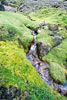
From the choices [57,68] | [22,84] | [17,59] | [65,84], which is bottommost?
[65,84]

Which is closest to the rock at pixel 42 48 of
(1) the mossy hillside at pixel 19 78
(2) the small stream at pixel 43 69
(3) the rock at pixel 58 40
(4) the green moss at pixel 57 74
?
(2) the small stream at pixel 43 69

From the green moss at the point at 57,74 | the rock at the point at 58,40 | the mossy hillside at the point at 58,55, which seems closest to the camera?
the green moss at the point at 57,74

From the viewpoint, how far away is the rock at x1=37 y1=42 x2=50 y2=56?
16.1 m

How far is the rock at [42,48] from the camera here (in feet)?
53.0

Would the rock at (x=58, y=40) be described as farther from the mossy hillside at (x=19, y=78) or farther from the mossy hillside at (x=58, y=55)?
the mossy hillside at (x=19, y=78)

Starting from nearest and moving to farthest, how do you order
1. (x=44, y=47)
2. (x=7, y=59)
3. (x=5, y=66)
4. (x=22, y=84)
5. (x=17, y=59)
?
(x=22, y=84) < (x=5, y=66) < (x=7, y=59) < (x=17, y=59) < (x=44, y=47)

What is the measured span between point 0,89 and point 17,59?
13.2ft

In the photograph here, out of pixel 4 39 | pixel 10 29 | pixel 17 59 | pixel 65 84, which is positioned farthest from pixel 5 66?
pixel 10 29

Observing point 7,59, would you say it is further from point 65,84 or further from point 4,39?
point 65,84

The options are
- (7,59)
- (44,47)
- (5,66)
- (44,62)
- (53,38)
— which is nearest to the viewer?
(5,66)

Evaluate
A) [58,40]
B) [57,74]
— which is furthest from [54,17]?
[57,74]

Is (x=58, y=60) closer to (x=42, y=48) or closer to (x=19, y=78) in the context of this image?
(x=42, y=48)

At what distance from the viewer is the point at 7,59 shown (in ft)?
33.0

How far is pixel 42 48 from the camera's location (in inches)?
648
